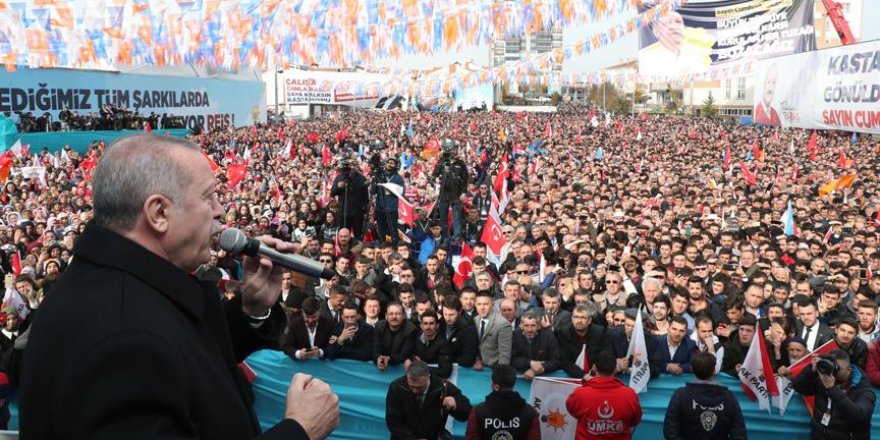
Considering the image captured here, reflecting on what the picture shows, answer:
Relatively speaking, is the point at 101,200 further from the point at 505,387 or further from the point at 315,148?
the point at 315,148

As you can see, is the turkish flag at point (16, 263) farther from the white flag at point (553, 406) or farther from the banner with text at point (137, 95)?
the banner with text at point (137, 95)

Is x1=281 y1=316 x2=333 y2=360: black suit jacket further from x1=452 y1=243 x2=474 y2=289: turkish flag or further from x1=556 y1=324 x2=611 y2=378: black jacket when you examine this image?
x1=452 y1=243 x2=474 y2=289: turkish flag

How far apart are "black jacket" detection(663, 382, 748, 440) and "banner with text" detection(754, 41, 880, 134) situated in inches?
→ 846

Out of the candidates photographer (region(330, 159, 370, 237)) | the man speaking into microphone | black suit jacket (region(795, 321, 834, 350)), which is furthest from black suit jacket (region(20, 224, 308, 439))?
photographer (region(330, 159, 370, 237))

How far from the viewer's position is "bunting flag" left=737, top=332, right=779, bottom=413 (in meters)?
5.61

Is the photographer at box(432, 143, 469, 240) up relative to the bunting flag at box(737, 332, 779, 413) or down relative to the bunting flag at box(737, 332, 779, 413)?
up

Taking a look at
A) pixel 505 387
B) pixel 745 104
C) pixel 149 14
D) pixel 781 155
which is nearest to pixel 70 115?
pixel 149 14

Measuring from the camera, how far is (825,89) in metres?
26.5

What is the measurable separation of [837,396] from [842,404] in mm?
58

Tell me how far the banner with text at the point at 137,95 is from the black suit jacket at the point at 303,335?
2376cm

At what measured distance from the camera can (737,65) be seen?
118 ft

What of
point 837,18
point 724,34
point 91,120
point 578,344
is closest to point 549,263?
point 578,344

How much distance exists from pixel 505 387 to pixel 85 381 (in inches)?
160

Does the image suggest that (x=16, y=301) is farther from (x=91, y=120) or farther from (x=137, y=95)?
(x=137, y=95)
